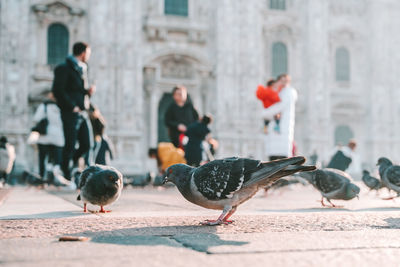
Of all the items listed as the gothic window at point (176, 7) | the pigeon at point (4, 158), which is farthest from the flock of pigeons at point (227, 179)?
the gothic window at point (176, 7)

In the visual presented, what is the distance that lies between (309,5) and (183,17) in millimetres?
5279

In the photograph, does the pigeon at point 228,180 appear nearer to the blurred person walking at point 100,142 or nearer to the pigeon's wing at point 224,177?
the pigeon's wing at point 224,177

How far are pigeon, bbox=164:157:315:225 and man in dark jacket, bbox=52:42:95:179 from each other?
3873 mm

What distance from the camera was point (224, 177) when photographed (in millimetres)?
2818

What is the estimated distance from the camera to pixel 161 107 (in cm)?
1888

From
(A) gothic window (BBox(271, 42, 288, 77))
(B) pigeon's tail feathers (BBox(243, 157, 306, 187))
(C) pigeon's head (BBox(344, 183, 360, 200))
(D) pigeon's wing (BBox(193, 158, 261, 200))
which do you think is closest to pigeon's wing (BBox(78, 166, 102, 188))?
(D) pigeon's wing (BBox(193, 158, 261, 200))

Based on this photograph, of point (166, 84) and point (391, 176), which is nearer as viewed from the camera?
point (391, 176)

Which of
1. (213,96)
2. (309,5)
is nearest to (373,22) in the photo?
(309,5)

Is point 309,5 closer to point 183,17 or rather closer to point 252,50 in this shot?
point 252,50

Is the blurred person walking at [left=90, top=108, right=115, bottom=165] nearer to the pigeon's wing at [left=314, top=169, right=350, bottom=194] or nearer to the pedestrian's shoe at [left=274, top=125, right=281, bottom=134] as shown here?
the pedestrian's shoe at [left=274, top=125, right=281, bottom=134]

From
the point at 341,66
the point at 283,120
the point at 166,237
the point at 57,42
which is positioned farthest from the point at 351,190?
the point at 341,66

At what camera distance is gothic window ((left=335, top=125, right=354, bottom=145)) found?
71.9ft

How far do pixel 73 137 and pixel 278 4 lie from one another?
15.9 meters

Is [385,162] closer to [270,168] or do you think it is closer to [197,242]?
[270,168]
